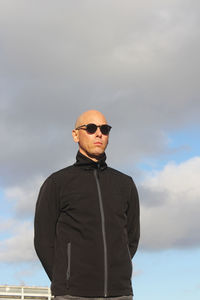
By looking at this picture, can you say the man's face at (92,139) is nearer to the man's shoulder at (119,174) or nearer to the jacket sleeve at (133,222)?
the man's shoulder at (119,174)

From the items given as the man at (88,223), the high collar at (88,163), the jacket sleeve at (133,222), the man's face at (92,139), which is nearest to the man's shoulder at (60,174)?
the man at (88,223)

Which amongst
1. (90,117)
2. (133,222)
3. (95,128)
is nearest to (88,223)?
(133,222)

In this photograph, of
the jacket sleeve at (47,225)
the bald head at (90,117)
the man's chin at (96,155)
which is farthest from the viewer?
the bald head at (90,117)

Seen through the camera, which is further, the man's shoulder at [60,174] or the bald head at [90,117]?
the bald head at [90,117]

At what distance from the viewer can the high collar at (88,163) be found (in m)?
6.49

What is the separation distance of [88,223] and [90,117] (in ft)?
4.36

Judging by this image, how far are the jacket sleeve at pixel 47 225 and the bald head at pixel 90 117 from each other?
827 millimetres

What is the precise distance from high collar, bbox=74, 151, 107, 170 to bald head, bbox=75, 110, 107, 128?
1.25 ft

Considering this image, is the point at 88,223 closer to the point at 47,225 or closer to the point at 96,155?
the point at 47,225

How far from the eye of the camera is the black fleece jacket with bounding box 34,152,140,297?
589cm

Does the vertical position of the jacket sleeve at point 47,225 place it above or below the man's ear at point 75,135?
below

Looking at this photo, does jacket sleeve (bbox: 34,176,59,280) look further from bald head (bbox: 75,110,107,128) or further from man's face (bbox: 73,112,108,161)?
bald head (bbox: 75,110,107,128)

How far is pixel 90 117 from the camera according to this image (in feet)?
21.7

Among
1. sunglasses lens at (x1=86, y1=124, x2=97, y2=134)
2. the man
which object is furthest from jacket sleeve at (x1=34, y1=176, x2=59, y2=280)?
sunglasses lens at (x1=86, y1=124, x2=97, y2=134)
